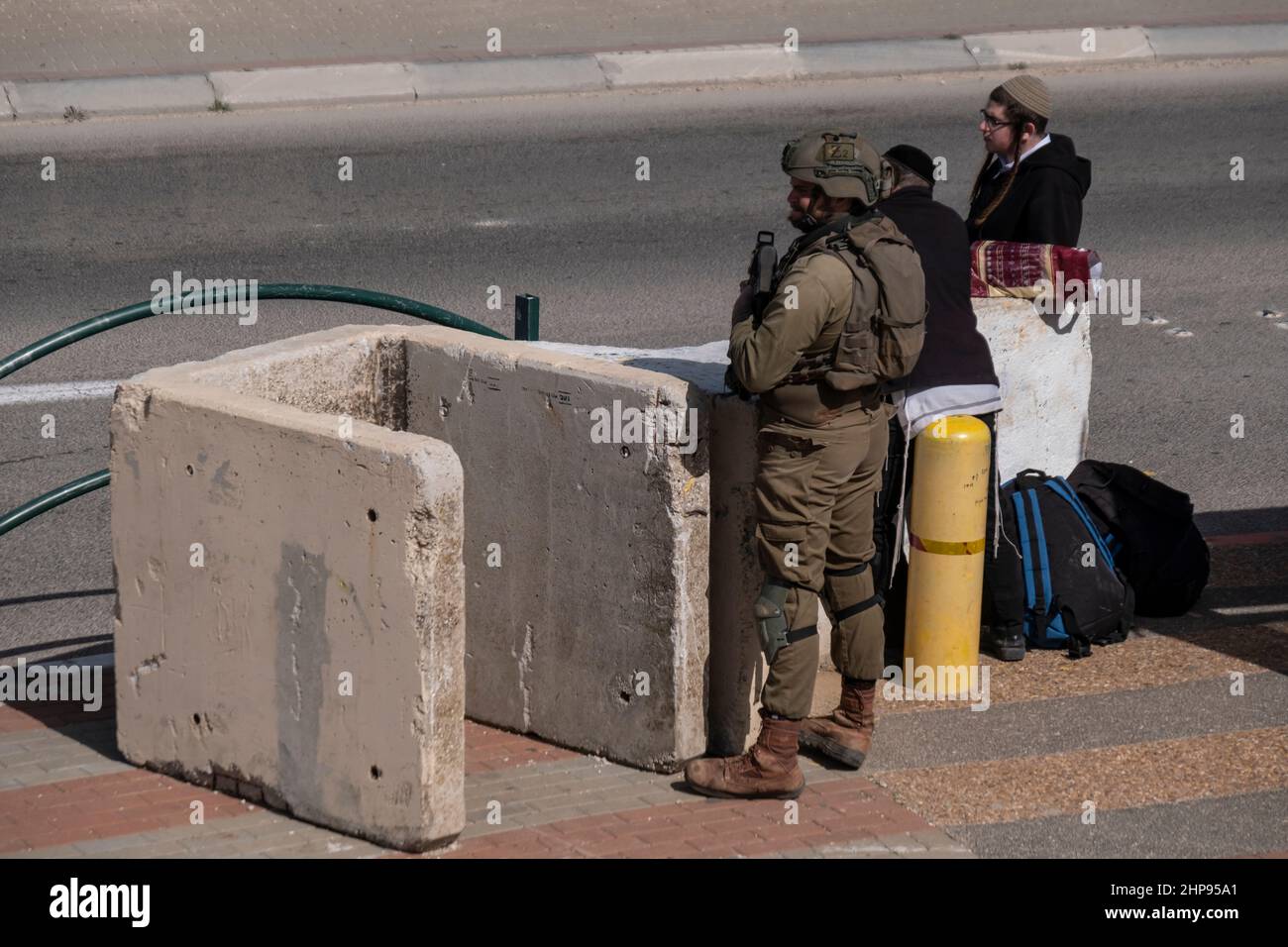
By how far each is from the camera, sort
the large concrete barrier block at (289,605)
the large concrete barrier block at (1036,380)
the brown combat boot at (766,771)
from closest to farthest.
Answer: the large concrete barrier block at (289,605) < the brown combat boot at (766,771) < the large concrete barrier block at (1036,380)

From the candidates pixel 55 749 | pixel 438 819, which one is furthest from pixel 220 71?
pixel 438 819

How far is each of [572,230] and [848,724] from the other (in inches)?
286

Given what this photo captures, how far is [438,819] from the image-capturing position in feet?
16.9

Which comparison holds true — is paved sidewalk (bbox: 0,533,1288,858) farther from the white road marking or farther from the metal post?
the white road marking

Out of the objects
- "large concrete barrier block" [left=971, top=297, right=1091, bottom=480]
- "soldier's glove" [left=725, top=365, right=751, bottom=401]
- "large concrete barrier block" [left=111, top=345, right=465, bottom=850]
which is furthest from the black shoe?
"large concrete barrier block" [left=111, top=345, right=465, bottom=850]

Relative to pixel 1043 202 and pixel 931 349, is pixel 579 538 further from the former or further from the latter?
pixel 1043 202

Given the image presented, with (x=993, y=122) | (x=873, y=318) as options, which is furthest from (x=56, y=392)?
(x=873, y=318)

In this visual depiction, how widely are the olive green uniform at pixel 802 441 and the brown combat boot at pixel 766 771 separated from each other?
6cm

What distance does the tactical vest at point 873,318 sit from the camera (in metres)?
5.41

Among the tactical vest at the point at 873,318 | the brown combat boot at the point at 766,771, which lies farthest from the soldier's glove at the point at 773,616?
the tactical vest at the point at 873,318

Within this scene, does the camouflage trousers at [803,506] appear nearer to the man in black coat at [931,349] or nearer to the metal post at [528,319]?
the man in black coat at [931,349]

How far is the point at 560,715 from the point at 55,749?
167 cm

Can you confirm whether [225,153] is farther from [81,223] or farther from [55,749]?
[55,749]

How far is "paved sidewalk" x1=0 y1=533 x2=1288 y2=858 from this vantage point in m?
5.28
